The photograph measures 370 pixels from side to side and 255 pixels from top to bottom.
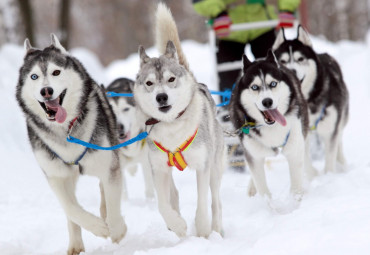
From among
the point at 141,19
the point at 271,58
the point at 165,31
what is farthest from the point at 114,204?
the point at 141,19

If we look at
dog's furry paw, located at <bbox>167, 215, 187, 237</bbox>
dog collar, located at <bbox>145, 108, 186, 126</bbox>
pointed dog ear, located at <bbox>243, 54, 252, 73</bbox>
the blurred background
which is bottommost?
the blurred background

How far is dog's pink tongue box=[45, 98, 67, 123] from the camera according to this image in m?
2.50

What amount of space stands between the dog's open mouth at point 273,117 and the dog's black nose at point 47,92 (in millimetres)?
1499

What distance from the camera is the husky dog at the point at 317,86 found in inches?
155

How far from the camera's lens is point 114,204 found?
9.12ft

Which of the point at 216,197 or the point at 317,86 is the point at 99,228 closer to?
the point at 216,197

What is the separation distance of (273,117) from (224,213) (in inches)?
31.2

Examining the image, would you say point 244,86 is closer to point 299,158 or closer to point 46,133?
point 299,158

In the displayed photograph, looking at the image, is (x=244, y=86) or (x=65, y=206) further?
(x=244, y=86)

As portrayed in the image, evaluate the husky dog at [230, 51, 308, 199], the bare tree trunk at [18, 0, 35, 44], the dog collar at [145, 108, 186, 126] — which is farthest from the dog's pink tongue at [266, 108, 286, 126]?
the bare tree trunk at [18, 0, 35, 44]

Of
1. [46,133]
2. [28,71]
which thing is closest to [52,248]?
[46,133]

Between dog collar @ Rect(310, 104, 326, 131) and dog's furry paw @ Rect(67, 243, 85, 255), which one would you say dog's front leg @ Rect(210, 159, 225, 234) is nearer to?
dog's furry paw @ Rect(67, 243, 85, 255)

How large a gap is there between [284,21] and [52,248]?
2964 mm

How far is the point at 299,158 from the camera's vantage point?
3.36 meters
